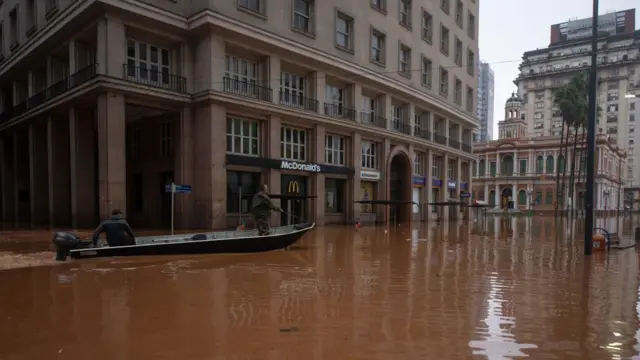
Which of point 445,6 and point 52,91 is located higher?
point 445,6

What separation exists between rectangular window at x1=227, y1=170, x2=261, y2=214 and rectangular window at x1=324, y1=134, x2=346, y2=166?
6.24 m

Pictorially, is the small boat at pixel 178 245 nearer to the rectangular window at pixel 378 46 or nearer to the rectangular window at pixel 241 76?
the rectangular window at pixel 241 76

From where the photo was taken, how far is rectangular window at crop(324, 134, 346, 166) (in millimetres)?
28875

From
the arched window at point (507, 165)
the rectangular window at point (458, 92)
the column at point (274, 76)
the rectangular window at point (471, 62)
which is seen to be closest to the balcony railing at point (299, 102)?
the column at point (274, 76)

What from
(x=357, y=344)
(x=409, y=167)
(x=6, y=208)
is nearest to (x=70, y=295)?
(x=357, y=344)

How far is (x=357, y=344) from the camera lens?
16.1 ft

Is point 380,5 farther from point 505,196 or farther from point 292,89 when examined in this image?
point 505,196

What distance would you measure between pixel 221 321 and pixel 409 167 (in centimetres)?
3117

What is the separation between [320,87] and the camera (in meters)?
27.5

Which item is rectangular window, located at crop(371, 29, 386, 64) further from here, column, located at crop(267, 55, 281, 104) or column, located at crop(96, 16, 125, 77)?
column, located at crop(96, 16, 125, 77)

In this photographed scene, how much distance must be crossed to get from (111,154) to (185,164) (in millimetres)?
3709

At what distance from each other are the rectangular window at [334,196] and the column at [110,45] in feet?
48.5

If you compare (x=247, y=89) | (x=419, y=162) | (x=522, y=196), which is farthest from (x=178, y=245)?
(x=522, y=196)

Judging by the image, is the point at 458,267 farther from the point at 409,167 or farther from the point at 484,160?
the point at 484,160
